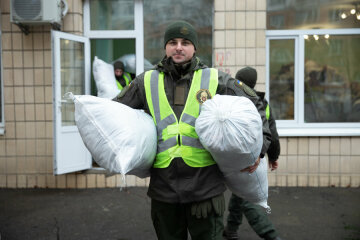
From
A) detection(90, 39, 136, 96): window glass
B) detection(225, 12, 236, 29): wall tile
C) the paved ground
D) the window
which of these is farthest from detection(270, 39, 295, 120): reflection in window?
detection(90, 39, 136, 96): window glass

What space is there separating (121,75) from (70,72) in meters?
0.78

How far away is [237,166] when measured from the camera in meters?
2.10

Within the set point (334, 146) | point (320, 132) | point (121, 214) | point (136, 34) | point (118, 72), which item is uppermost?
point (136, 34)

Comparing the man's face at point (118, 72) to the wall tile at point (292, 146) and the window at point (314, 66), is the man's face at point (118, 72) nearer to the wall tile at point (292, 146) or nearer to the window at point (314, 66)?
the window at point (314, 66)

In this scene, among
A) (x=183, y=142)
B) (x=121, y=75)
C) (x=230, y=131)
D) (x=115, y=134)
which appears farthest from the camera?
(x=121, y=75)

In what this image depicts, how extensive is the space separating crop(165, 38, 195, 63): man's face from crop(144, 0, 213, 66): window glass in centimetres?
361

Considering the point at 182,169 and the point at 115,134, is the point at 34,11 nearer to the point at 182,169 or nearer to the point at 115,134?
the point at 115,134

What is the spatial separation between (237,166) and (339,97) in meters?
4.51

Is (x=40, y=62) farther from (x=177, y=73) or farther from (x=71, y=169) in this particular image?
(x=177, y=73)

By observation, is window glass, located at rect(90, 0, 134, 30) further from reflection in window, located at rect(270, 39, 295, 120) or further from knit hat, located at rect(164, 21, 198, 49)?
knit hat, located at rect(164, 21, 198, 49)

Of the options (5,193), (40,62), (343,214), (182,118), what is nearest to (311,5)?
(343,214)

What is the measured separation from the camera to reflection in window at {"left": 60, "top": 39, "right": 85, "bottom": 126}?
214 inches

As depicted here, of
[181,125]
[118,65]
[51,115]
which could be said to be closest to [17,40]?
[51,115]

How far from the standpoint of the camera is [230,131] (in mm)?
1951
